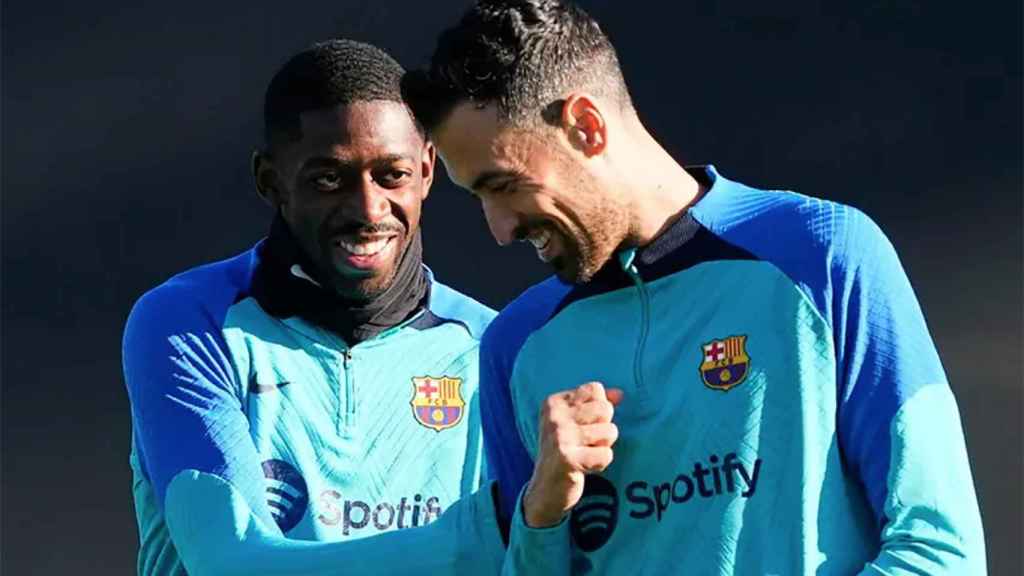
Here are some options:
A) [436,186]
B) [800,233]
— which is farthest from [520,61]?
[436,186]

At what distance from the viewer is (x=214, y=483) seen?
112 inches

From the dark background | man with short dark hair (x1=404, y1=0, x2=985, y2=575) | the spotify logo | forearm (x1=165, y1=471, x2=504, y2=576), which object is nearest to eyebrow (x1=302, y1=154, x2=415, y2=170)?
forearm (x1=165, y1=471, x2=504, y2=576)

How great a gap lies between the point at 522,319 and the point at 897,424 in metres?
0.48

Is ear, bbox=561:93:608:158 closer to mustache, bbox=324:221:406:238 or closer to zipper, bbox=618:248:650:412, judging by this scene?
zipper, bbox=618:248:650:412

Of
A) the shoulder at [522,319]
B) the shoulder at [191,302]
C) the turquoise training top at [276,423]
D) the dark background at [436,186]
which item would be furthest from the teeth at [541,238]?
the dark background at [436,186]

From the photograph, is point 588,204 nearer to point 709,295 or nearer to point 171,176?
point 709,295

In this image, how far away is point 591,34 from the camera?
2422mm

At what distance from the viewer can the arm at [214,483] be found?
2559mm

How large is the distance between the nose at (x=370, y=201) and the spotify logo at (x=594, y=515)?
0.72 m

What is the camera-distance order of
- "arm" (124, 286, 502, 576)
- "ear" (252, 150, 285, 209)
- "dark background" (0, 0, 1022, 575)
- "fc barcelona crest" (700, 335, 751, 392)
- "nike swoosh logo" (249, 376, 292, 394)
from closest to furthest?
"fc barcelona crest" (700, 335, 751, 392), "arm" (124, 286, 502, 576), "nike swoosh logo" (249, 376, 292, 394), "ear" (252, 150, 285, 209), "dark background" (0, 0, 1022, 575)

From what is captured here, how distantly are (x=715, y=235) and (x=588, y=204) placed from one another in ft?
0.44

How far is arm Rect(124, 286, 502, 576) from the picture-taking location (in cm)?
256

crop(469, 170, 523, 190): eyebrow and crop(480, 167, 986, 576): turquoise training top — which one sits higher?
crop(469, 170, 523, 190): eyebrow

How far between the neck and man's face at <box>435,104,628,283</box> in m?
0.02
